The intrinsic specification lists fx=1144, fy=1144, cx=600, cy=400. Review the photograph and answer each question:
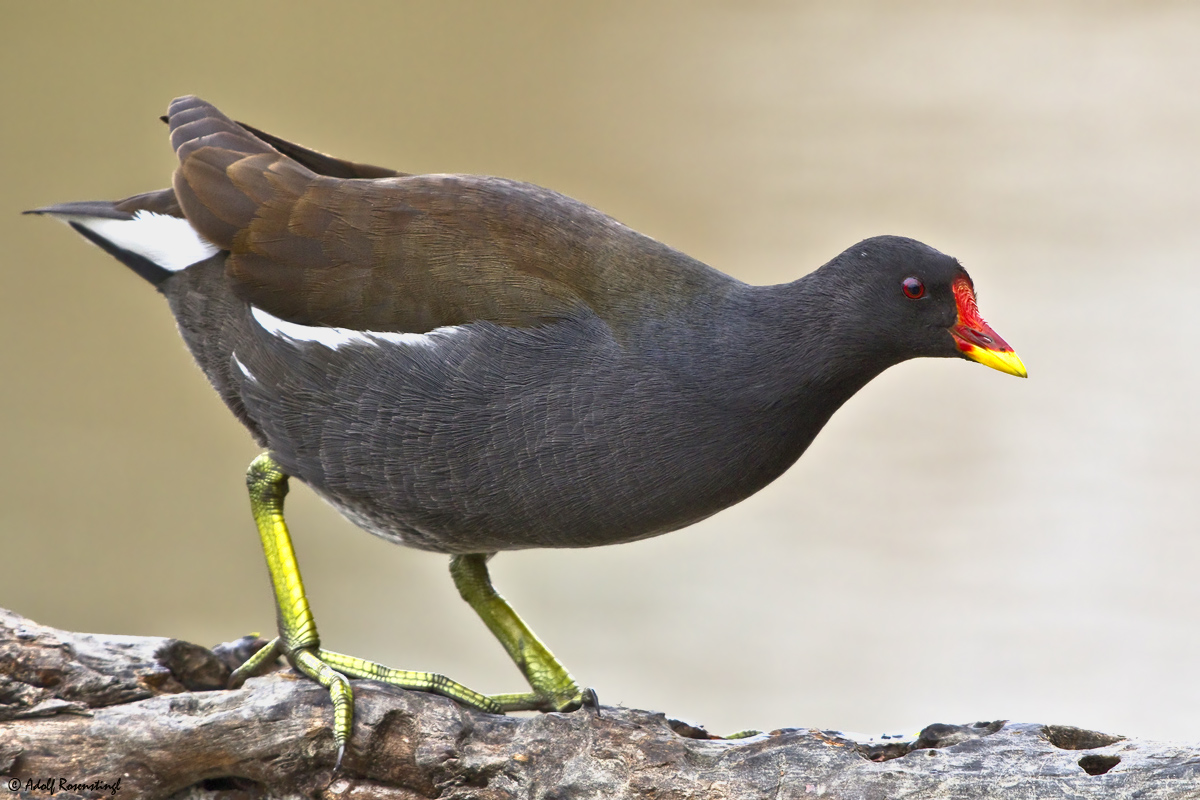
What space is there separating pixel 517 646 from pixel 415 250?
2.11 ft

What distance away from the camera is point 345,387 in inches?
56.6

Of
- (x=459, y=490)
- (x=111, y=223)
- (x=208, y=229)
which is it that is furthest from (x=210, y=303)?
(x=459, y=490)

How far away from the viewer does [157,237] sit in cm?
161

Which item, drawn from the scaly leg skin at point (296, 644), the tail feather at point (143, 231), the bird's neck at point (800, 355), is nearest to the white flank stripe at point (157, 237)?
the tail feather at point (143, 231)

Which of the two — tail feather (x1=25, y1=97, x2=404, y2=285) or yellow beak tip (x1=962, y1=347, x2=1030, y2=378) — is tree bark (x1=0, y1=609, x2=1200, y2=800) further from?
tail feather (x1=25, y1=97, x2=404, y2=285)

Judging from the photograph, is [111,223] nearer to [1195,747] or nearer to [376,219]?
[376,219]

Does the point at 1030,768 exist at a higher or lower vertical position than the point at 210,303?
lower

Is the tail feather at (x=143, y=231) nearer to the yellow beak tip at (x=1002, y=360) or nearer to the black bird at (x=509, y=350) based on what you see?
the black bird at (x=509, y=350)

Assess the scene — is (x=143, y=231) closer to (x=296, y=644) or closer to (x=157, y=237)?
(x=157, y=237)

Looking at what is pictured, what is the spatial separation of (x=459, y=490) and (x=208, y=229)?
49 centimetres

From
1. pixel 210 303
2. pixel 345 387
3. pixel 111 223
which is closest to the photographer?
pixel 345 387

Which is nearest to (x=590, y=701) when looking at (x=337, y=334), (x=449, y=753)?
(x=449, y=753)

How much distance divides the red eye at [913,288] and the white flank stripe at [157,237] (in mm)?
895

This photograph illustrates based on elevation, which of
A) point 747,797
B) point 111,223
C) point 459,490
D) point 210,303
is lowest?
point 747,797
